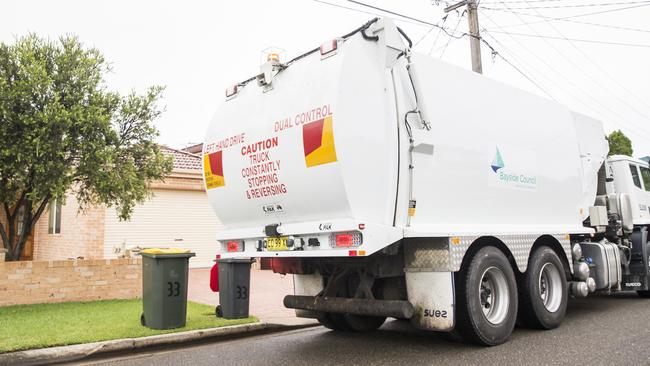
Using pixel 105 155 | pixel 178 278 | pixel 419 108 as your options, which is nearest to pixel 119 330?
pixel 178 278

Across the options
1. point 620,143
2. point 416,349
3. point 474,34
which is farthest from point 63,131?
point 620,143

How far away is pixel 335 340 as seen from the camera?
277 inches

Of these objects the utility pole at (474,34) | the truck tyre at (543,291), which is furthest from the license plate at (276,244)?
the utility pole at (474,34)

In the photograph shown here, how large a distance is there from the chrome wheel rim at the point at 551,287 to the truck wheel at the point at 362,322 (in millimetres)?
2231

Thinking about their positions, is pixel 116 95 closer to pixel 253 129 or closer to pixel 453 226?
pixel 253 129

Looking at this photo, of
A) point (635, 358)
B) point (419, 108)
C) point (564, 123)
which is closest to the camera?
point (635, 358)

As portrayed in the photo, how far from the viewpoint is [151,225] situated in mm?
17359

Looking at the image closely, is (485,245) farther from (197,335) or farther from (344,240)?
(197,335)

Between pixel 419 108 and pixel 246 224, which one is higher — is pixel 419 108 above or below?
above

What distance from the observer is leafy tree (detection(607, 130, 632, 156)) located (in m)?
23.9

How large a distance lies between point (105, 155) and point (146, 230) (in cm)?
741

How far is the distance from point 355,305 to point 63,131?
6.63 metres

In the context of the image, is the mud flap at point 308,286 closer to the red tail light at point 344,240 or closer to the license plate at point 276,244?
the license plate at point 276,244

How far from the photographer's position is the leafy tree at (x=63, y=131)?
376 inches
